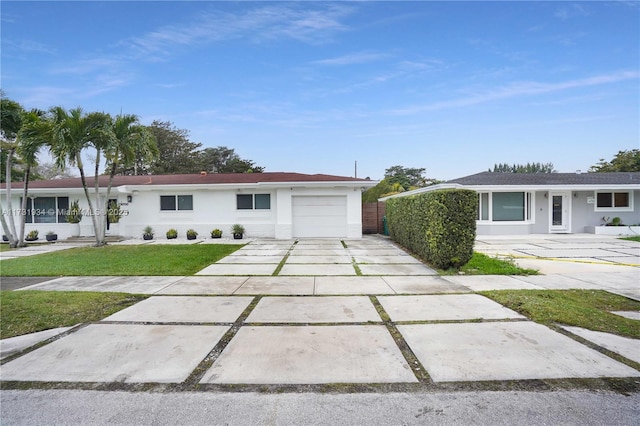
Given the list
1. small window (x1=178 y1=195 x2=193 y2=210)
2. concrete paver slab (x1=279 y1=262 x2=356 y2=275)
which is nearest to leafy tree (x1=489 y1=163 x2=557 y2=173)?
small window (x1=178 y1=195 x2=193 y2=210)

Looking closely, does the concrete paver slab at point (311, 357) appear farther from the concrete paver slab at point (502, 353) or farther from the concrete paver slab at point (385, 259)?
the concrete paver slab at point (385, 259)

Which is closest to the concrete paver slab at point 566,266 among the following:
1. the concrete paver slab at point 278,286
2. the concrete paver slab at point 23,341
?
the concrete paver slab at point 278,286

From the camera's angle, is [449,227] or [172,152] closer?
[449,227]

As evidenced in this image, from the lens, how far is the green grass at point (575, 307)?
408cm

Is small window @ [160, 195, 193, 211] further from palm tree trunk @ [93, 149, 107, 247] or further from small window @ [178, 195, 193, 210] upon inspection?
palm tree trunk @ [93, 149, 107, 247]

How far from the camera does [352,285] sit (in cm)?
641

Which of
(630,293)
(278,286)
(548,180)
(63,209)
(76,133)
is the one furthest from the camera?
(548,180)

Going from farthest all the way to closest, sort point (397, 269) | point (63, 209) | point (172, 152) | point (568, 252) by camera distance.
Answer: point (172, 152) → point (63, 209) → point (568, 252) → point (397, 269)

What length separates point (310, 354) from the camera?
3.32 m

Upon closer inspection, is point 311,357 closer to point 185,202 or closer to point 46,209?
point 185,202

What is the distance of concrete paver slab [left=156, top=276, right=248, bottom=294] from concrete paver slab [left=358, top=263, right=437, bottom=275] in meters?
3.06

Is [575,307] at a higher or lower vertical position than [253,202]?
lower

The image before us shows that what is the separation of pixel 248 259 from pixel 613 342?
8.29m

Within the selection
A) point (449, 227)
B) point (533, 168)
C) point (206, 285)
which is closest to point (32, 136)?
point (206, 285)
